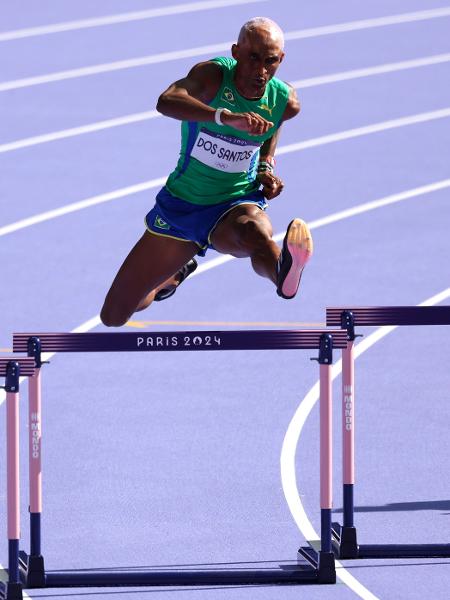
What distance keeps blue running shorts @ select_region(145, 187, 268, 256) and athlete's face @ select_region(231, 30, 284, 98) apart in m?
0.65

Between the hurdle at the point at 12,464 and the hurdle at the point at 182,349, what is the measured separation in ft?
0.52

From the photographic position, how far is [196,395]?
11555mm

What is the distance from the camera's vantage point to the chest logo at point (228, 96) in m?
7.86

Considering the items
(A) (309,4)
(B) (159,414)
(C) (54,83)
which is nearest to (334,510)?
(B) (159,414)

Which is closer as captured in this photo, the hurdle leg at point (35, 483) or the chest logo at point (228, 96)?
the chest logo at point (228, 96)

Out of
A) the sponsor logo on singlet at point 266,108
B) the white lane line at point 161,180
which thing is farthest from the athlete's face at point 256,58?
the white lane line at point 161,180

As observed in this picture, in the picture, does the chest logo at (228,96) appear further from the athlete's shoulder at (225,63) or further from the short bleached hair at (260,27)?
the short bleached hair at (260,27)

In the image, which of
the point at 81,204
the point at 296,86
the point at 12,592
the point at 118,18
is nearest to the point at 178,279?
the point at 12,592

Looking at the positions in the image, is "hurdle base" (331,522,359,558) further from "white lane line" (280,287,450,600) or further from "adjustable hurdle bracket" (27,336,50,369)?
"adjustable hurdle bracket" (27,336,50,369)

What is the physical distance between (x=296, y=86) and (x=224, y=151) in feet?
32.3

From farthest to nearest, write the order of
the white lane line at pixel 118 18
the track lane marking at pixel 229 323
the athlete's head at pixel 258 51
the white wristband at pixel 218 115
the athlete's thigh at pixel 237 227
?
the white lane line at pixel 118 18, the track lane marking at pixel 229 323, the athlete's thigh at pixel 237 227, the athlete's head at pixel 258 51, the white wristband at pixel 218 115

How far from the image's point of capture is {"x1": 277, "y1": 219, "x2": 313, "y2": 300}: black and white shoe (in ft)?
24.7

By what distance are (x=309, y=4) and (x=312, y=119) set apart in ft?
12.4

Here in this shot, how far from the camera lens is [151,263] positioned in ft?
27.5
